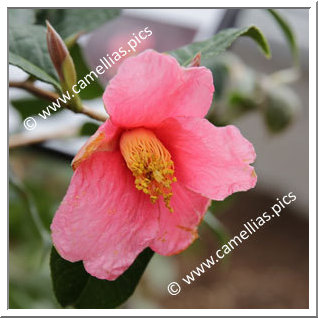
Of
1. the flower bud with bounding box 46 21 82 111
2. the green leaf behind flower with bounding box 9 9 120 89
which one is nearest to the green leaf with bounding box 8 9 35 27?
the green leaf behind flower with bounding box 9 9 120 89

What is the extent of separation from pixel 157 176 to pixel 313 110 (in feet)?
1.07

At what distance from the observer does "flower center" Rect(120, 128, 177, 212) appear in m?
0.54

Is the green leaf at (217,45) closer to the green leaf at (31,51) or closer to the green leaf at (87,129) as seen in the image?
the green leaf at (31,51)

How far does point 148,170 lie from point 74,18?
0.33m

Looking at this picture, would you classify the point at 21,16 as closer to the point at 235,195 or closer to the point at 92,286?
the point at 92,286

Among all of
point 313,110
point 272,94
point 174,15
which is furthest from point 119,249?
point 174,15

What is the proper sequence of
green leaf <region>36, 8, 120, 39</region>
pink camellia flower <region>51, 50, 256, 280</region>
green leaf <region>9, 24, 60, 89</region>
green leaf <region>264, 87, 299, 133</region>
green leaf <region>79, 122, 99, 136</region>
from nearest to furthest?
pink camellia flower <region>51, 50, 256, 280</region>, green leaf <region>9, 24, 60, 89</region>, green leaf <region>36, 8, 120, 39</region>, green leaf <region>79, 122, 99, 136</region>, green leaf <region>264, 87, 299, 133</region>

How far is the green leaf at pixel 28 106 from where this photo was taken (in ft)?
3.64

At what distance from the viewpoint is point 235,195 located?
1.05 m

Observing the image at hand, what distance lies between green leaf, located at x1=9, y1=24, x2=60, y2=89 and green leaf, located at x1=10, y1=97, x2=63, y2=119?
444 millimetres

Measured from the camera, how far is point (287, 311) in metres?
0.76

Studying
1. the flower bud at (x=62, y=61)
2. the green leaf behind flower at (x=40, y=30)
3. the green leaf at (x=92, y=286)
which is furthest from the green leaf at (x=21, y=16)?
the green leaf at (x=92, y=286)

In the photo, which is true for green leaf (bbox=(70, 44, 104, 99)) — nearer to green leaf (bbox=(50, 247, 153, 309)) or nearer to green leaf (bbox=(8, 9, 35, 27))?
green leaf (bbox=(8, 9, 35, 27))

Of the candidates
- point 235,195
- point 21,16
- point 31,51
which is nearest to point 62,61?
point 31,51
